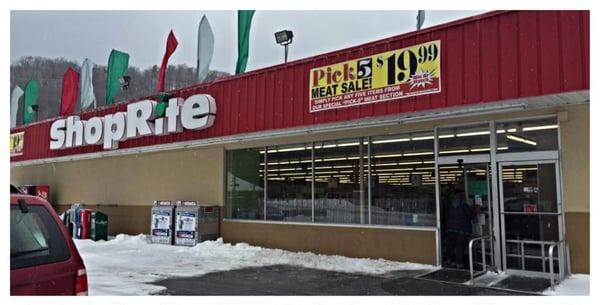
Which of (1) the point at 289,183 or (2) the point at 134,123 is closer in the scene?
(1) the point at 289,183

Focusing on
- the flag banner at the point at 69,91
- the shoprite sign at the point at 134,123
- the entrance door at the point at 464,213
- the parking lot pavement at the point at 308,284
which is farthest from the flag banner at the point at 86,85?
the entrance door at the point at 464,213

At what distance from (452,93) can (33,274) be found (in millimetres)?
7190

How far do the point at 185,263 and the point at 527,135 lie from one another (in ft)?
24.2

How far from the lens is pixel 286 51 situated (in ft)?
44.5

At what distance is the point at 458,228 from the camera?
986 cm

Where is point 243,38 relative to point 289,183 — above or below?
above

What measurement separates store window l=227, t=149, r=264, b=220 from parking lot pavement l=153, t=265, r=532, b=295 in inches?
138

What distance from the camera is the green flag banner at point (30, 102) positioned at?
2303cm

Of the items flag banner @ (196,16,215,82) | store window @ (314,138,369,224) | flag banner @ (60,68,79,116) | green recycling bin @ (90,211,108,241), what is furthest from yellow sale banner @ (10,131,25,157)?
store window @ (314,138,369,224)

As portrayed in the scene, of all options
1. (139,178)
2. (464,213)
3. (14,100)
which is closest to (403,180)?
(464,213)

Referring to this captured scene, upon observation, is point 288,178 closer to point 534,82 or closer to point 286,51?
point 286,51

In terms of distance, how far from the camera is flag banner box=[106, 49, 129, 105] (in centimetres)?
2034

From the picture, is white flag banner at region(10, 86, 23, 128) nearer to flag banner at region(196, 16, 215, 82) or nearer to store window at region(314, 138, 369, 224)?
flag banner at region(196, 16, 215, 82)

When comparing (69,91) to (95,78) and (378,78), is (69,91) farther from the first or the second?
(378,78)
